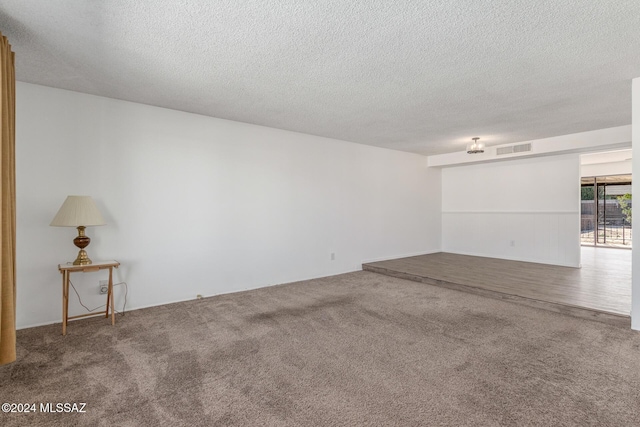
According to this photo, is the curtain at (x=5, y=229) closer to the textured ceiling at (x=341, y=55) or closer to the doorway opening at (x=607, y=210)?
the textured ceiling at (x=341, y=55)

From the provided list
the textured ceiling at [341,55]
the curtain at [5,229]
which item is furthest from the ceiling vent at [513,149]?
the curtain at [5,229]

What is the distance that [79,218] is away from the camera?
3133mm

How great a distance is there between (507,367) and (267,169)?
386 cm

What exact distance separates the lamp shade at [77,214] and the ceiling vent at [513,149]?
21.7ft

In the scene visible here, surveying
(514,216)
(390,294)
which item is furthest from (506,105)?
(514,216)

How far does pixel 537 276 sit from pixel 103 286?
6.15 m

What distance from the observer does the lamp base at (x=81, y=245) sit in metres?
3.30

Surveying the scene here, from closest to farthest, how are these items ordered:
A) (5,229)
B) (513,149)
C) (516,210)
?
(5,229)
(513,149)
(516,210)

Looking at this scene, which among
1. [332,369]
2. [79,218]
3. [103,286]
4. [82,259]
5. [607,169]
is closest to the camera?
[332,369]

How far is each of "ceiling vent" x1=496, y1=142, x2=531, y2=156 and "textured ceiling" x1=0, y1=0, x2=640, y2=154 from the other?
59.6 inches

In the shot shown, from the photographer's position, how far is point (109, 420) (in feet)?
5.99

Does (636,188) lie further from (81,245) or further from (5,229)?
(81,245)

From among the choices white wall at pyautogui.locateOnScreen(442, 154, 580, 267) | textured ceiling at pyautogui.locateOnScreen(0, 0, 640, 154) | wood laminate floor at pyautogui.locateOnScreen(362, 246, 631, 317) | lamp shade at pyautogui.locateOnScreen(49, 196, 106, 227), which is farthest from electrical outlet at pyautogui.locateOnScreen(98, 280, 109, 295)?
white wall at pyautogui.locateOnScreen(442, 154, 580, 267)

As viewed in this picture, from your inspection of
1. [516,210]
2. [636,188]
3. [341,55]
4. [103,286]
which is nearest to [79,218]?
[103,286]
